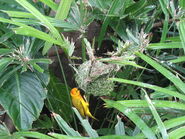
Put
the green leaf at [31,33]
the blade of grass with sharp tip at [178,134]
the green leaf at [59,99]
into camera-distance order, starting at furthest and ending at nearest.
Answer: the green leaf at [59,99] → the green leaf at [31,33] → the blade of grass with sharp tip at [178,134]

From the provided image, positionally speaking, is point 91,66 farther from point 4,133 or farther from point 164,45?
point 4,133

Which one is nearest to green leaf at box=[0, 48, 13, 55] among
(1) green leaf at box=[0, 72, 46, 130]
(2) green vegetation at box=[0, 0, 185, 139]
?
(2) green vegetation at box=[0, 0, 185, 139]

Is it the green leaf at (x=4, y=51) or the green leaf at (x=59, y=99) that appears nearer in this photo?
the green leaf at (x=4, y=51)

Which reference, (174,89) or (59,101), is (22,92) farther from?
(174,89)

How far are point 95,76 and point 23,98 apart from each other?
367 mm

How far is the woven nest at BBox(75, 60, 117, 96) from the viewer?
0.99 metres

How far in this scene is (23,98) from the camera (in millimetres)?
1275

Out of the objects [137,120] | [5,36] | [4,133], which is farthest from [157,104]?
[5,36]

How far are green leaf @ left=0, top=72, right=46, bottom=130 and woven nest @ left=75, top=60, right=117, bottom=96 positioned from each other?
260 millimetres

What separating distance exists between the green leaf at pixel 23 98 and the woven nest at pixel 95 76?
260 millimetres

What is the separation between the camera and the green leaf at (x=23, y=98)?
122 cm

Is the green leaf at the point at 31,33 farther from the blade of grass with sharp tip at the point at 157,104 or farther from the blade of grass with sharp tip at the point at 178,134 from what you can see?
the blade of grass with sharp tip at the point at 178,134

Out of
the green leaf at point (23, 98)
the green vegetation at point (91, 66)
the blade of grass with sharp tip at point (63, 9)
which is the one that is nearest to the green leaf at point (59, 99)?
the green vegetation at point (91, 66)

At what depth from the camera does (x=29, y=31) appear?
0.92 meters
